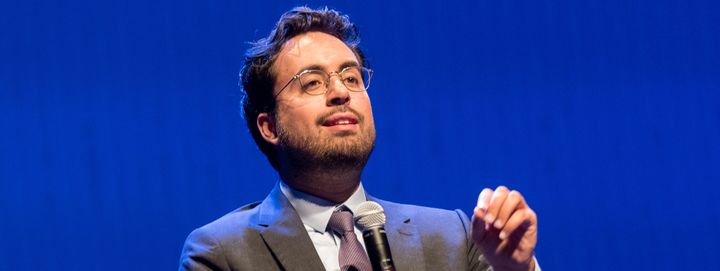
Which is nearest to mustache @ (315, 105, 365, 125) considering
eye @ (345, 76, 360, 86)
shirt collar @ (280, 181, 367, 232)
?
eye @ (345, 76, 360, 86)

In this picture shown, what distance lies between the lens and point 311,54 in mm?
2205

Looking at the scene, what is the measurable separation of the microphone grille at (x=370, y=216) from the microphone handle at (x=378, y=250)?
4 centimetres

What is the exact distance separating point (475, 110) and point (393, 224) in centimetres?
98

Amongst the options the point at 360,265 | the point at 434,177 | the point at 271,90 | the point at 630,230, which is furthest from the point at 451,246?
the point at 630,230

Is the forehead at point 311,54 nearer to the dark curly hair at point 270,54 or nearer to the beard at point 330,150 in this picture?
the dark curly hair at point 270,54

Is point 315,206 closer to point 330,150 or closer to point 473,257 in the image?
point 330,150

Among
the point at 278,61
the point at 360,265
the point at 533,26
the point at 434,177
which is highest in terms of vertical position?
the point at 533,26

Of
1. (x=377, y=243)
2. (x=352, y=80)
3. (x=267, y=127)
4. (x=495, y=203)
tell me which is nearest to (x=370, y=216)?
(x=377, y=243)

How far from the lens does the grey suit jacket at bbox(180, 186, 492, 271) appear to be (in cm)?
202

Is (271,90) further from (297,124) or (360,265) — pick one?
(360,265)

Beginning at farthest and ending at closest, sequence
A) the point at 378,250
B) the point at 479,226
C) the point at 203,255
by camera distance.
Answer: the point at 203,255, the point at 479,226, the point at 378,250

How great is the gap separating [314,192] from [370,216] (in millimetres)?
605

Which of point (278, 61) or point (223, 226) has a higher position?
point (278, 61)

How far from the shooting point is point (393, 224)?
84.0 inches
